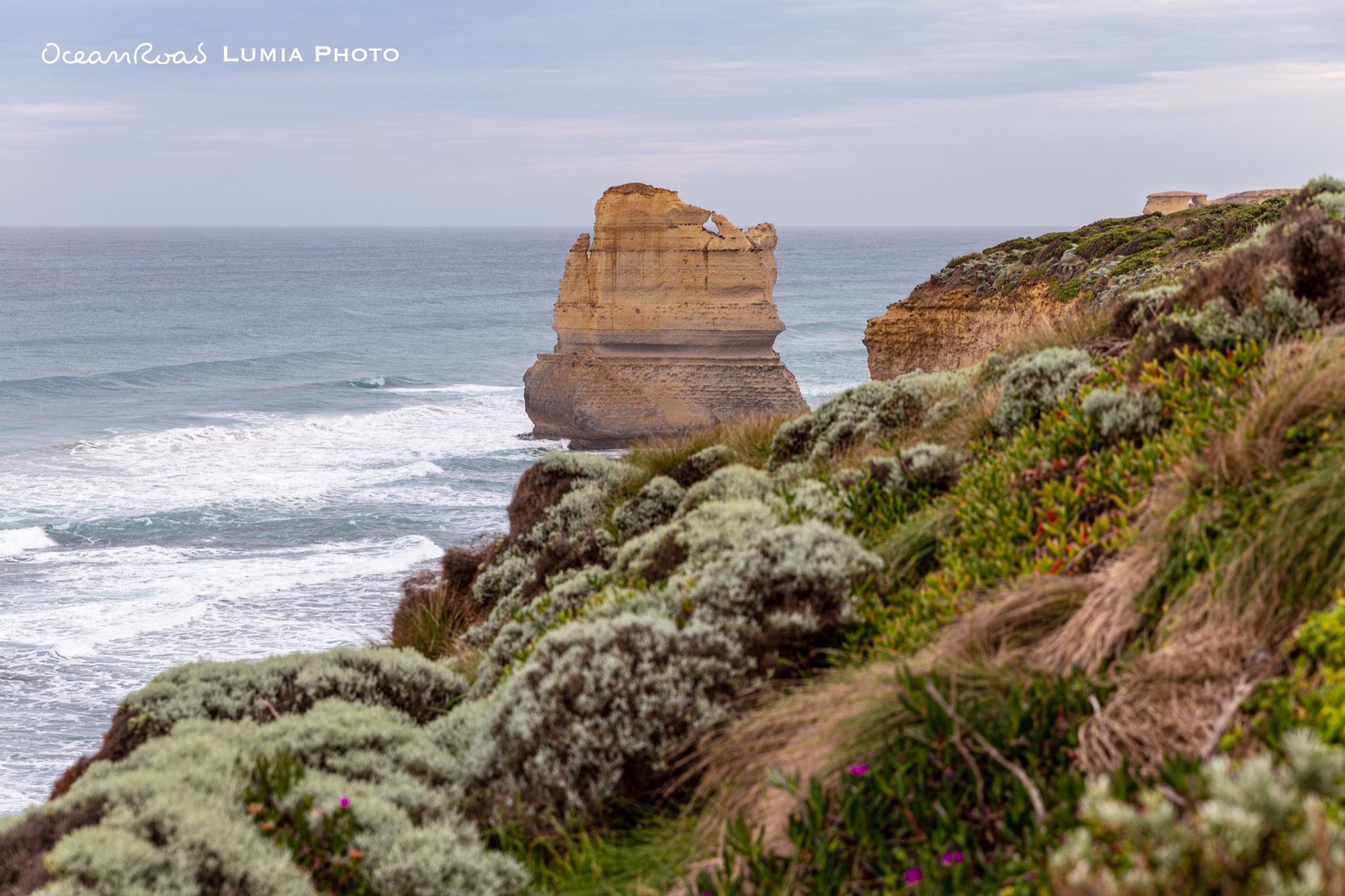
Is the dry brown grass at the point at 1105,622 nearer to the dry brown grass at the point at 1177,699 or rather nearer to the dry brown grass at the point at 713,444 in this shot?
the dry brown grass at the point at 1177,699

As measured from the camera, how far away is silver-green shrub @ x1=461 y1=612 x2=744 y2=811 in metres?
4.66

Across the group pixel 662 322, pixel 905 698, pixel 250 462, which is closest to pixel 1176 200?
pixel 662 322

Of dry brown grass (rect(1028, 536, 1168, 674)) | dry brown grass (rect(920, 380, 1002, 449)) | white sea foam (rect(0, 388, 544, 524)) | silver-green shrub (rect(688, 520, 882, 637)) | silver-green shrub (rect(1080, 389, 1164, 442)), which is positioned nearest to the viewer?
dry brown grass (rect(1028, 536, 1168, 674))

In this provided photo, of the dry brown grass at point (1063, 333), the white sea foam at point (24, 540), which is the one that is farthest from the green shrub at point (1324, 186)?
the white sea foam at point (24, 540)

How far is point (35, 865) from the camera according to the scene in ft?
13.1

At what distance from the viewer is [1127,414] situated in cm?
564

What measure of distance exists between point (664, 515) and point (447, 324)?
9126 cm

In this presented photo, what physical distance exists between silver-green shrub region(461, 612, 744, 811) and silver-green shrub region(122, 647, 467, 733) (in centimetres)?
117

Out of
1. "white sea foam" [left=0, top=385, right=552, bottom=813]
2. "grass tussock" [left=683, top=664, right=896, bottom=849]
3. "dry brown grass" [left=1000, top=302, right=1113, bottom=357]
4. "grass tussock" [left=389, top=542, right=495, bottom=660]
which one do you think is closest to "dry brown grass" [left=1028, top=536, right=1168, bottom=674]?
"grass tussock" [left=683, top=664, right=896, bottom=849]

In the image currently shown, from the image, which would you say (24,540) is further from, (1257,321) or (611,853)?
(1257,321)

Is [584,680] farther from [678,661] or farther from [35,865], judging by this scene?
[35,865]

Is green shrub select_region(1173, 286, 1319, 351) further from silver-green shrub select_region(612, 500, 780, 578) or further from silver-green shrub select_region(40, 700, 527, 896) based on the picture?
silver-green shrub select_region(40, 700, 527, 896)

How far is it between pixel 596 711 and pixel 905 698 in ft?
5.28

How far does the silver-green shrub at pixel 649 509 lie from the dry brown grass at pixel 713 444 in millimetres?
816
